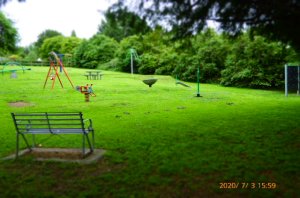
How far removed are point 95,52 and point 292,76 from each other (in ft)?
134

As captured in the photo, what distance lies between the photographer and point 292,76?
21016 mm

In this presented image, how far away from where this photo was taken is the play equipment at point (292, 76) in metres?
20.5

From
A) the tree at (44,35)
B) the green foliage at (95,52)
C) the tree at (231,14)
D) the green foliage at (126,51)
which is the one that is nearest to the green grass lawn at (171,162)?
the tree at (231,14)

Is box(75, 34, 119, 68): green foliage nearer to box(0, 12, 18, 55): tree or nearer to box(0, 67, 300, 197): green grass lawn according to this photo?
box(0, 12, 18, 55): tree

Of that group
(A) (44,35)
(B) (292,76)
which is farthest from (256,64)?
(A) (44,35)

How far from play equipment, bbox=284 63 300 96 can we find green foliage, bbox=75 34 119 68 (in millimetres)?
39174

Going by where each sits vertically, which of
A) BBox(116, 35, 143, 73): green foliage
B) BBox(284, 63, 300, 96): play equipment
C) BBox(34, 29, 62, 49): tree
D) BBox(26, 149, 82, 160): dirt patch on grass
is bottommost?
BBox(26, 149, 82, 160): dirt patch on grass

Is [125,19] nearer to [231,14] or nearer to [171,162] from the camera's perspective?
[231,14]

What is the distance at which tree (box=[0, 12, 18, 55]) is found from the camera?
4081 centimetres

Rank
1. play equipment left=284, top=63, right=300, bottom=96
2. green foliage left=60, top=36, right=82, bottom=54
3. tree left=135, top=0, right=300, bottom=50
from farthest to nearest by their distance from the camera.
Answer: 1. green foliage left=60, top=36, right=82, bottom=54
2. play equipment left=284, top=63, right=300, bottom=96
3. tree left=135, top=0, right=300, bottom=50

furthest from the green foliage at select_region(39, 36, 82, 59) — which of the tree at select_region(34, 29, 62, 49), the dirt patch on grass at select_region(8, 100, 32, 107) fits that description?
the dirt patch on grass at select_region(8, 100, 32, 107)

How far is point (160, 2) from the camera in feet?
21.9

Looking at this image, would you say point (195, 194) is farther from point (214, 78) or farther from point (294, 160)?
point (214, 78)
